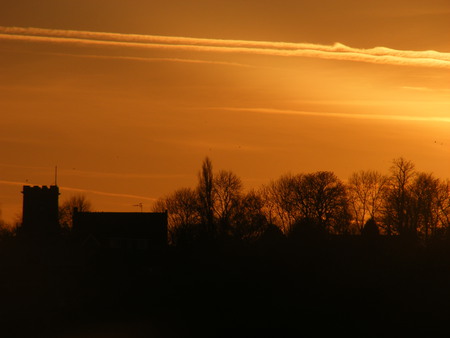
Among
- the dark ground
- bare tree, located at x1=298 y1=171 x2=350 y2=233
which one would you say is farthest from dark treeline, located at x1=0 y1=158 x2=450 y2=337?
bare tree, located at x1=298 y1=171 x2=350 y2=233

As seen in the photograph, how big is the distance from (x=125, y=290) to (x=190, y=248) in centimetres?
502

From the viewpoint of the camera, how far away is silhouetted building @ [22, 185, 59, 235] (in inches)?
3974

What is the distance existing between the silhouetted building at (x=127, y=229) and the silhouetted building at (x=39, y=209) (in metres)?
4.29

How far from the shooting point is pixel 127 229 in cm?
9769

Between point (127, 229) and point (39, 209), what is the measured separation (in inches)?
445

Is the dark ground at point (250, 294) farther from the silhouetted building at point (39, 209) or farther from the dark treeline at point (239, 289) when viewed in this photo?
the silhouetted building at point (39, 209)

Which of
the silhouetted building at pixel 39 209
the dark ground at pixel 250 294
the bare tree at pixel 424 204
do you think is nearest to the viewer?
the dark ground at pixel 250 294

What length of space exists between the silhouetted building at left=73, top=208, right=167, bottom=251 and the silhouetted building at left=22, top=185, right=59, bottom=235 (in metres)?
4.29

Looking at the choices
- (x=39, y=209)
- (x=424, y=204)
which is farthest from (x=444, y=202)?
(x=39, y=209)

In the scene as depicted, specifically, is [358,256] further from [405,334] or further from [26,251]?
[26,251]

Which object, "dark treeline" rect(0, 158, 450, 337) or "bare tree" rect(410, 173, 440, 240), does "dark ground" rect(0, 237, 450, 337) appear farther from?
"bare tree" rect(410, 173, 440, 240)

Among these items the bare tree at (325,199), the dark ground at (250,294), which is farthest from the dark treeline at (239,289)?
the bare tree at (325,199)

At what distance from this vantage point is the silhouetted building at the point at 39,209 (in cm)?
10094

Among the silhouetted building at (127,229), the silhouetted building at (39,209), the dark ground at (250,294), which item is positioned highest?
the silhouetted building at (39,209)
